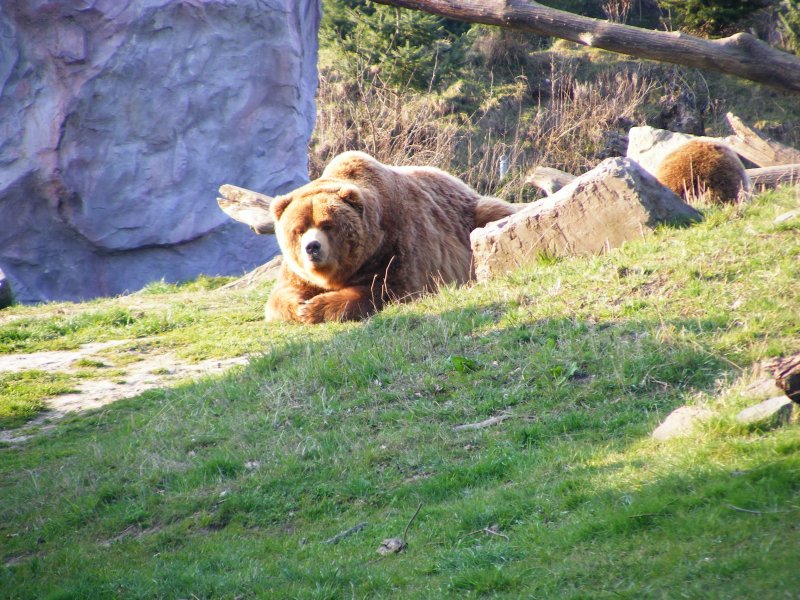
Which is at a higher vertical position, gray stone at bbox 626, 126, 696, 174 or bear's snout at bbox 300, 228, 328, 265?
gray stone at bbox 626, 126, 696, 174

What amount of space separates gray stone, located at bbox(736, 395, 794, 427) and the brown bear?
5.11 meters

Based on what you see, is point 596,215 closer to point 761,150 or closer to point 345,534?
point 345,534

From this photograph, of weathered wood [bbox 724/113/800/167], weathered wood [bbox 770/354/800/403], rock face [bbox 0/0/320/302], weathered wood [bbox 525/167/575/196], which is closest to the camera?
weathered wood [bbox 770/354/800/403]

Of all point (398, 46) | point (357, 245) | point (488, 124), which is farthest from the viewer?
→ point (488, 124)

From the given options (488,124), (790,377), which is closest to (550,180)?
(790,377)

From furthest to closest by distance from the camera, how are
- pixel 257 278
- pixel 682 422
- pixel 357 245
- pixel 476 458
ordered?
pixel 257 278 < pixel 357 245 < pixel 476 458 < pixel 682 422

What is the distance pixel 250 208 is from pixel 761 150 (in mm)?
7684

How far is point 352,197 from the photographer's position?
854cm

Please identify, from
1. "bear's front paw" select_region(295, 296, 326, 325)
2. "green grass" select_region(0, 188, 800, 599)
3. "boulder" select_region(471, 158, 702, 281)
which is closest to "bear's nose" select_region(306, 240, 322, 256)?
"bear's front paw" select_region(295, 296, 326, 325)

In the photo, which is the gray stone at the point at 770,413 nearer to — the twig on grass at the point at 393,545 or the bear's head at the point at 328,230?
the twig on grass at the point at 393,545

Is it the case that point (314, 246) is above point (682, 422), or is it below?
above

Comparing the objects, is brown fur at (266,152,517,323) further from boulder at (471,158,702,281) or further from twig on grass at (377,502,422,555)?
twig on grass at (377,502,422,555)

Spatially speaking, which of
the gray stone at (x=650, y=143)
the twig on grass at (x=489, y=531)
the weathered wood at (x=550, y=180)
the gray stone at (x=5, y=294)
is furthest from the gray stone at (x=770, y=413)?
the gray stone at (x=5, y=294)

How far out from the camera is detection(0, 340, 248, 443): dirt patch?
23.0 feet
